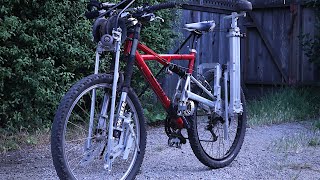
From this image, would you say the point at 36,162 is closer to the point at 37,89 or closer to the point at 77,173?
the point at 37,89

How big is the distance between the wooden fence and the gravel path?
13.3 ft

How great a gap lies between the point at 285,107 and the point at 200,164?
13.8ft

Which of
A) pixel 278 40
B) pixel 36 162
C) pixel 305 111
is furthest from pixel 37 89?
pixel 278 40

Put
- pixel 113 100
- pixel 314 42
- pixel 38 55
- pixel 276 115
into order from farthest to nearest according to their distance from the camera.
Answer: pixel 314 42, pixel 276 115, pixel 38 55, pixel 113 100

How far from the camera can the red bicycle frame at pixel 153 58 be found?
439cm

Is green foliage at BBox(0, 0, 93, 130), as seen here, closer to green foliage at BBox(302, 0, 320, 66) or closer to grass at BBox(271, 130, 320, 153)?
grass at BBox(271, 130, 320, 153)

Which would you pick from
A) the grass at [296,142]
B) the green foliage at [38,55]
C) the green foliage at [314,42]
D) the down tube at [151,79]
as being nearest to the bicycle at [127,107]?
the down tube at [151,79]

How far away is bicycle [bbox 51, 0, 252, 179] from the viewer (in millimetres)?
3920

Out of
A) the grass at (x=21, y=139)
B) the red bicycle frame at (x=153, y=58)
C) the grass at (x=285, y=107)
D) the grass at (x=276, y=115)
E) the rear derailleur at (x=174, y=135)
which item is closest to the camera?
the red bicycle frame at (x=153, y=58)

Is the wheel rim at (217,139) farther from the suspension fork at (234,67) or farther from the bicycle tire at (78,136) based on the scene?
the bicycle tire at (78,136)

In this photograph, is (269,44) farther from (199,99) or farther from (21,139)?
(199,99)

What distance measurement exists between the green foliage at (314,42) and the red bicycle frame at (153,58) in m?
5.06

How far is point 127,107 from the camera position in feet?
13.8

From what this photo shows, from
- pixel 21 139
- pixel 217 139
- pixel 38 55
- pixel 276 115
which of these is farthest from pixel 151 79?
pixel 276 115
